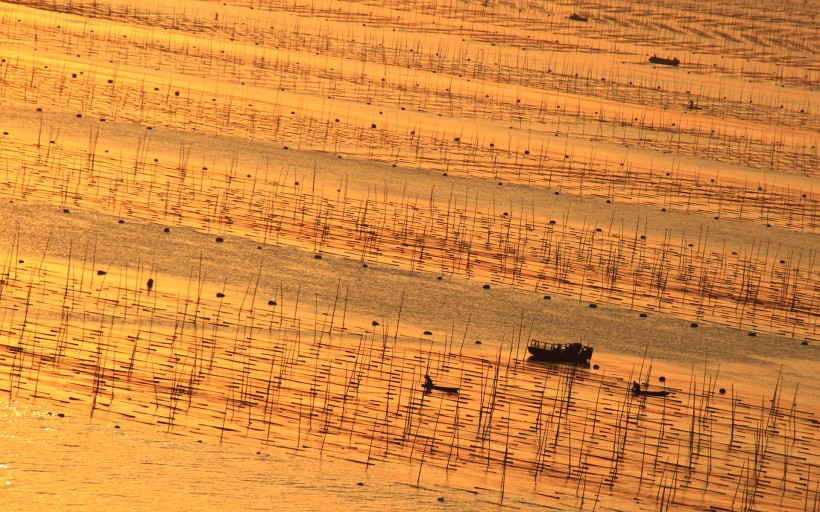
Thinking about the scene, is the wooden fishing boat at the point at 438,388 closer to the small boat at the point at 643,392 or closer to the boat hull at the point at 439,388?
the boat hull at the point at 439,388

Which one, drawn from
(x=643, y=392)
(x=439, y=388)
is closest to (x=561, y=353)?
(x=643, y=392)

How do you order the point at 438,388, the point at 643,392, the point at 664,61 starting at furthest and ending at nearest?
the point at 664,61
the point at 643,392
the point at 438,388

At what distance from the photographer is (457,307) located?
1447 cm

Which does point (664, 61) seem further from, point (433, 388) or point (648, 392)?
point (433, 388)

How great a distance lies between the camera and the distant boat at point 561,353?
1296 centimetres

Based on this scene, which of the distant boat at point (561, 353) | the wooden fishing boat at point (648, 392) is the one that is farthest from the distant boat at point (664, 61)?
the wooden fishing boat at point (648, 392)

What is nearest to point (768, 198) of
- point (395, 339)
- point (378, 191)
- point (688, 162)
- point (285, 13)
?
point (688, 162)

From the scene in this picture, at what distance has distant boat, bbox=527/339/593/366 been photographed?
42.5ft

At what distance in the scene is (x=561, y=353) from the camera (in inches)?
513

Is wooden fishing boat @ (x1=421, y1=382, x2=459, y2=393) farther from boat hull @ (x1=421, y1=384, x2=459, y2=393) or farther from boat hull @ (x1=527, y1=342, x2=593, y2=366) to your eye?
boat hull @ (x1=527, y1=342, x2=593, y2=366)

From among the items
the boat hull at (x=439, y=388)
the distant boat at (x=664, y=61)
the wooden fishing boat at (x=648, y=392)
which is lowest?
the boat hull at (x=439, y=388)

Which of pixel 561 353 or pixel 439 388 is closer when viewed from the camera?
pixel 439 388

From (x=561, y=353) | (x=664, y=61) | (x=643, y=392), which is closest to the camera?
(x=643, y=392)

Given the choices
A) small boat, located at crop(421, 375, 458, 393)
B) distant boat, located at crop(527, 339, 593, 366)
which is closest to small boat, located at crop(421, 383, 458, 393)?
small boat, located at crop(421, 375, 458, 393)
